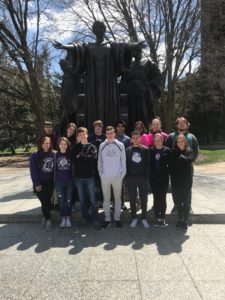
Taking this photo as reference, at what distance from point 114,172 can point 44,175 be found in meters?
1.12

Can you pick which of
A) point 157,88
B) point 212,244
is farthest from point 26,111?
point 212,244

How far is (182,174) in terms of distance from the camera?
18.1 feet

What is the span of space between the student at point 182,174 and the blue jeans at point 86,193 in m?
1.29

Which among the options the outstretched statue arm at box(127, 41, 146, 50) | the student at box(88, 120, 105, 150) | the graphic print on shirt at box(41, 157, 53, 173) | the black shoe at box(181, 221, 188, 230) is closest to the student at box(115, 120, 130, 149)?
the student at box(88, 120, 105, 150)

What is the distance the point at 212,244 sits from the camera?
4.79 metres

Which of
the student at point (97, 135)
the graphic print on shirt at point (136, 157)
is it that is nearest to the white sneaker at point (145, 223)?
the graphic print on shirt at point (136, 157)

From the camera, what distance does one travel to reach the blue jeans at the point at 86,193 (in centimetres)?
559

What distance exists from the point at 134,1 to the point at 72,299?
64.1 ft

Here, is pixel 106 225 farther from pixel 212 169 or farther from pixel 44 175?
pixel 212 169

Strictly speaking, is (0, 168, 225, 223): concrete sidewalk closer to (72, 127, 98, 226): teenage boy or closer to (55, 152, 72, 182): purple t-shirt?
(72, 127, 98, 226): teenage boy

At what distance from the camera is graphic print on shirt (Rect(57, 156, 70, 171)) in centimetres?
559

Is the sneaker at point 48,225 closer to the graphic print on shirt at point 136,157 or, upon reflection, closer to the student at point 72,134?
the student at point 72,134

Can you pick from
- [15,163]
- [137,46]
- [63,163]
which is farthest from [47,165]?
[15,163]

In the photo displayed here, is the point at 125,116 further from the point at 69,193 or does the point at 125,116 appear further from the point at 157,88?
the point at 69,193
